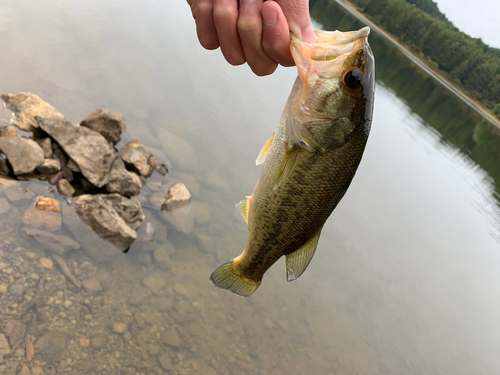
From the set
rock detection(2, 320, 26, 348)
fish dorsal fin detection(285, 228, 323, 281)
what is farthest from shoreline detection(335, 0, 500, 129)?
rock detection(2, 320, 26, 348)

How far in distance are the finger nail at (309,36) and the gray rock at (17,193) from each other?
5.33 metres

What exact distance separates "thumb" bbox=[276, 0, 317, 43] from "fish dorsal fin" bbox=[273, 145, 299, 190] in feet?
1.96

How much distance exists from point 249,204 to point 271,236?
0.94ft

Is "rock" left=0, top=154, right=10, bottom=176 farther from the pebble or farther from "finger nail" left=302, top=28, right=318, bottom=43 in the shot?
"finger nail" left=302, top=28, right=318, bottom=43

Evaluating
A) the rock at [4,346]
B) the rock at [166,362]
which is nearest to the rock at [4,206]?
the rock at [4,346]

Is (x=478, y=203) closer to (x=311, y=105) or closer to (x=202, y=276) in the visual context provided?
(x=202, y=276)

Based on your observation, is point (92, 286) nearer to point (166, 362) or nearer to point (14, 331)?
point (14, 331)

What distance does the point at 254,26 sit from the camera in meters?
1.51

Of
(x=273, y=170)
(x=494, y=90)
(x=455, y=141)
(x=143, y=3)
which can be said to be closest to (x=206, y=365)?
(x=273, y=170)

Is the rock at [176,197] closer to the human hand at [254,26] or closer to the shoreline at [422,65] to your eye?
the human hand at [254,26]

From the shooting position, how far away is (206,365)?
5223 mm

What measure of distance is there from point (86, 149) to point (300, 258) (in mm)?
5157

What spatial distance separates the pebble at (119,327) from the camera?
4.76 metres

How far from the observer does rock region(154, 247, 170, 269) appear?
19.3 feet
